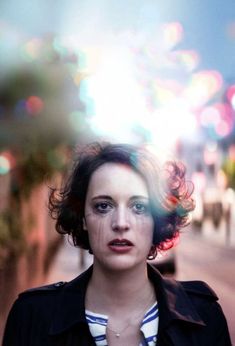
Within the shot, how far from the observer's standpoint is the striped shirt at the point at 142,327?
160 centimetres

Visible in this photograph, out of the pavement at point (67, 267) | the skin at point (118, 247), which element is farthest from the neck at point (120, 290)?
the pavement at point (67, 267)

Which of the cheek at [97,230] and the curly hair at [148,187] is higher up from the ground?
the curly hair at [148,187]

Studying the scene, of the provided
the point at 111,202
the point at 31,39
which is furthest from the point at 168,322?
the point at 31,39

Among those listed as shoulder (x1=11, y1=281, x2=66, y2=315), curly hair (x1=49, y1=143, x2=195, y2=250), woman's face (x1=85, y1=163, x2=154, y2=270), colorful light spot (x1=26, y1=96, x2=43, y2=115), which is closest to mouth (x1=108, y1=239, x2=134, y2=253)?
woman's face (x1=85, y1=163, x2=154, y2=270)

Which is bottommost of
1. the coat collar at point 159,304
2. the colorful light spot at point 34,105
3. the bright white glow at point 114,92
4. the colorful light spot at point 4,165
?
the coat collar at point 159,304

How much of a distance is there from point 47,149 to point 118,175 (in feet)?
29.7

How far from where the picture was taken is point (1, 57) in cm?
876

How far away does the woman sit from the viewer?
5.24 ft

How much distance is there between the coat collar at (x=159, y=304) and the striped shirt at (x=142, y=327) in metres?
0.02

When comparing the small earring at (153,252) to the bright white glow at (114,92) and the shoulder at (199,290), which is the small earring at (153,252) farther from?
the bright white glow at (114,92)

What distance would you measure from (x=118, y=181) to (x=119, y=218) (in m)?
0.10

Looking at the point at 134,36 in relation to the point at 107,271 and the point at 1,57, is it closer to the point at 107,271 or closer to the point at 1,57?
the point at 1,57

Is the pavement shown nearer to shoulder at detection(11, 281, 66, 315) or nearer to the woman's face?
shoulder at detection(11, 281, 66, 315)

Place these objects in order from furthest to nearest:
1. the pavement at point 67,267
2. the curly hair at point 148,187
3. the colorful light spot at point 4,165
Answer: the pavement at point 67,267
the colorful light spot at point 4,165
the curly hair at point 148,187
